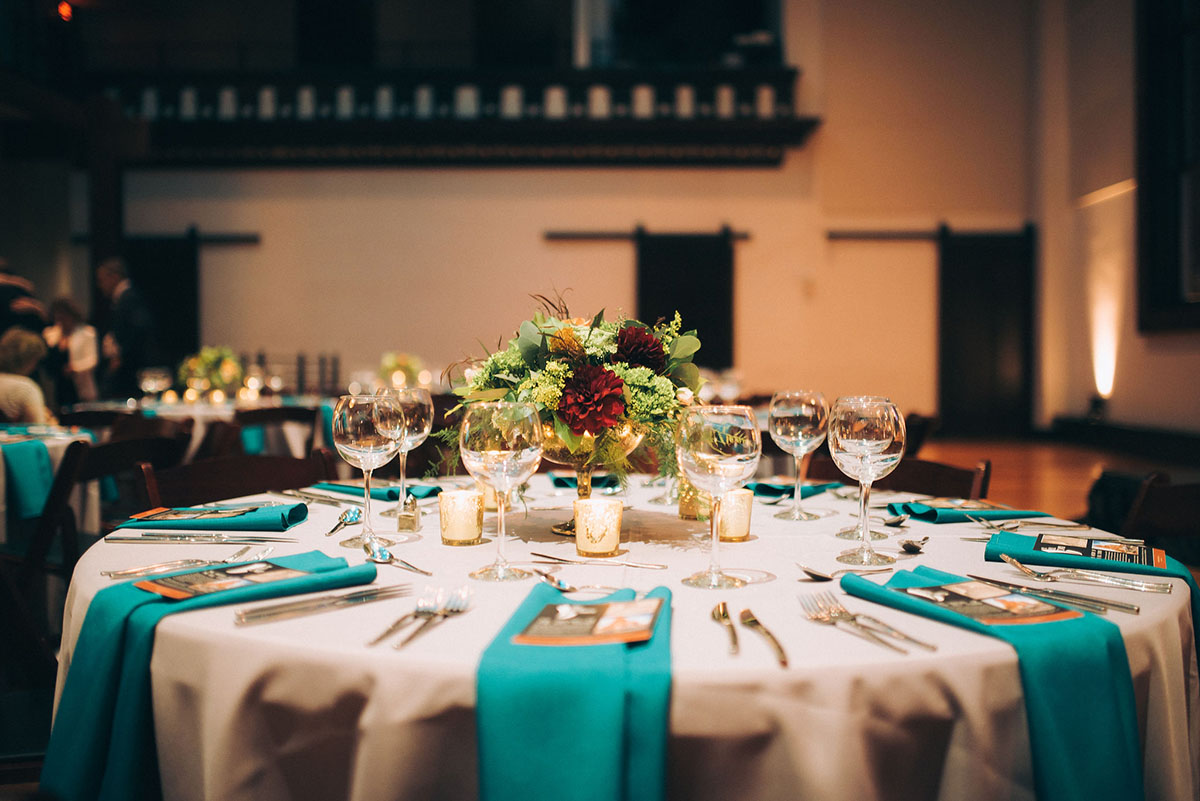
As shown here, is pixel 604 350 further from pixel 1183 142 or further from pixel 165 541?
pixel 1183 142

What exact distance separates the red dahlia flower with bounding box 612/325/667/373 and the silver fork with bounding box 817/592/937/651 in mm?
569

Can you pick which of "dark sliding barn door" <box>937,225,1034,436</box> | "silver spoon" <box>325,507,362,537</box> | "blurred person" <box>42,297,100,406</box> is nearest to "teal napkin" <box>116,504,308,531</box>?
"silver spoon" <box>325,507,362,537</box>

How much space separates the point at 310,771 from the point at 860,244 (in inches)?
369

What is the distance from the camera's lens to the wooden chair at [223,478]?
1.82m

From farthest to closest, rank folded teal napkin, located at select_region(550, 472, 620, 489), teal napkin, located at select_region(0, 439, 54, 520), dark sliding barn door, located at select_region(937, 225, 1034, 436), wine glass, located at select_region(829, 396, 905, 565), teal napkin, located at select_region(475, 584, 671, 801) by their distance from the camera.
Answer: dark sliding barn door, located at select_region(937, 225, 1034, 436), teal napkin, located at select_region(0, 439, 54, 520), folded teal napkin, located at select_region(550, 472, 620, 489), wine glass, located at select_region(829, 396, 905, 565), teal napkin, located at select_region(475, 584, 671, 801)

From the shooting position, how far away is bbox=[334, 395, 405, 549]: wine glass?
1.35 meters

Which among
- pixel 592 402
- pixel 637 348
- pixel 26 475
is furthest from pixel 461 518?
pixel 26 475

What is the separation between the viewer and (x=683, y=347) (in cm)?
152

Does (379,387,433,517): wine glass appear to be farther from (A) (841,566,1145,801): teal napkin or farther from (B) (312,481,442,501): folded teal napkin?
(A) (841,566,1145,801): teal napkin

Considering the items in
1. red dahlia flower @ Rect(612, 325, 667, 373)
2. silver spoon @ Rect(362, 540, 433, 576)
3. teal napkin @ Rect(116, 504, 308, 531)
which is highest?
red dahlia flower @ Rect(612, 325, 667, 373)

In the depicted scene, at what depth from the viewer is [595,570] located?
1182 millimetres

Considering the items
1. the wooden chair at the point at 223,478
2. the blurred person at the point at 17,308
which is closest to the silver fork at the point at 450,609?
the wooden chair at the point at 223,478

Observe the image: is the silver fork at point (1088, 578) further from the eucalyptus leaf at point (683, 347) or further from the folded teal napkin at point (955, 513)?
the eucalyptus leaf at point (683, 347)

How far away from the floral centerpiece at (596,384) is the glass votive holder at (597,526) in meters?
0.14
